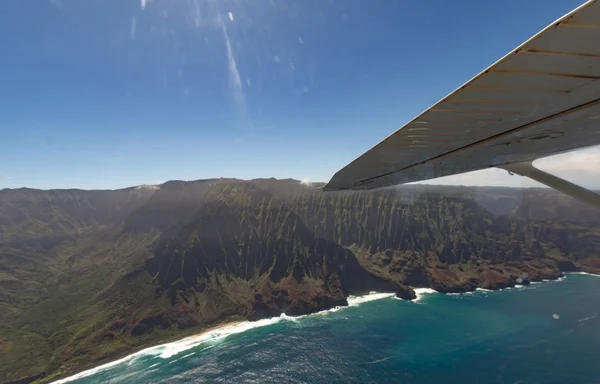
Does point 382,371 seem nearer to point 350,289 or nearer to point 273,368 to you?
point 273,368

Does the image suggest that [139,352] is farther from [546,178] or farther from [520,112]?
[520,112]

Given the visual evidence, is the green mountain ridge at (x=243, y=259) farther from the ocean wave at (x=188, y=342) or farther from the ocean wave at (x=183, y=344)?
the ocean wave at (x=183, y=344)

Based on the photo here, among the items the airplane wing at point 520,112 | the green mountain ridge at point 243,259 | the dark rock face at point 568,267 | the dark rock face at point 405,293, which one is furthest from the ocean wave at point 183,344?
the dark rock face at point 568,267

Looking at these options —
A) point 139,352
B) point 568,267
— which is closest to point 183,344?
point 139,352

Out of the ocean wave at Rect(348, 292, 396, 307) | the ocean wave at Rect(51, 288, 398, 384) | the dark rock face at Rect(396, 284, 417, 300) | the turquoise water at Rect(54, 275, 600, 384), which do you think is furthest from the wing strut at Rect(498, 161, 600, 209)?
the dark rock face at Rect(396, 284, 417, 300)

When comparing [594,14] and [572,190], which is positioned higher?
[594,14]

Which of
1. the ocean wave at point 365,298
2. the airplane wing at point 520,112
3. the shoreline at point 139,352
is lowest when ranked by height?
the ocean wave at point 365,298

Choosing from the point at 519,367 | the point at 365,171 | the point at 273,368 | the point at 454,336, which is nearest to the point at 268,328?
the point at 273,368
